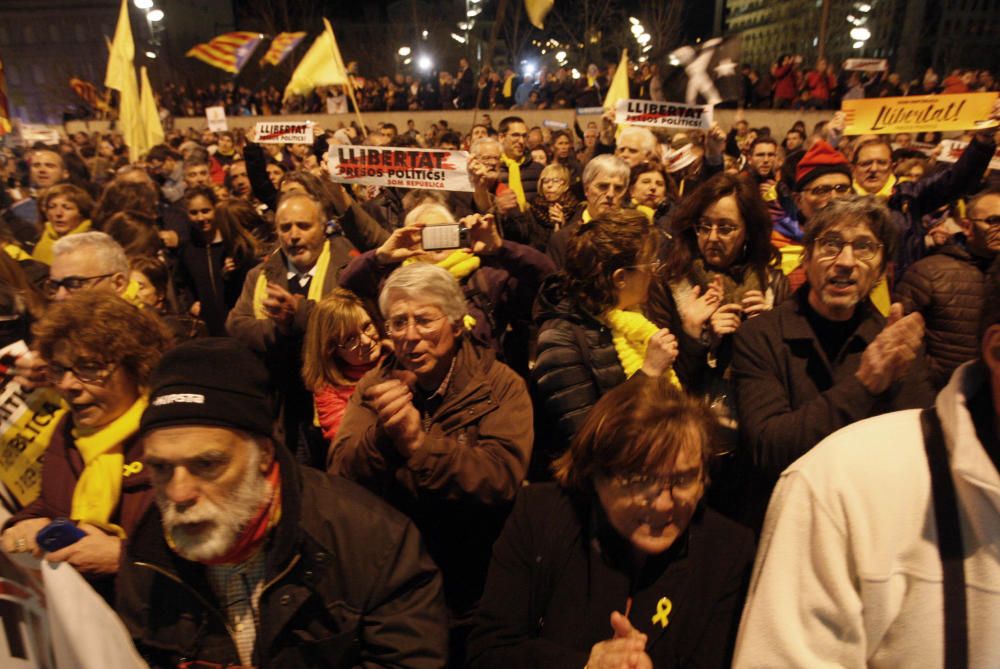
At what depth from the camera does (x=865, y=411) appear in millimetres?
2094

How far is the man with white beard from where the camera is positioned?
5.86 feet

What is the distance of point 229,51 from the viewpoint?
9.65 meters

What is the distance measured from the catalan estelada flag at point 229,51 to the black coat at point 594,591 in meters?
9.24

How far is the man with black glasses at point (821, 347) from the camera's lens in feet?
7.27

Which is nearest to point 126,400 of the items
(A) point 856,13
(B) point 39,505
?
(B) point 39,505

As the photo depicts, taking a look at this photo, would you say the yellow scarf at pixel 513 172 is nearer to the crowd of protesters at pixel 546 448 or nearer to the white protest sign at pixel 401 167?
the white protest sign at pixel 401 167

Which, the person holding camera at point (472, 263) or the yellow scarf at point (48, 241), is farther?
the yellow scarf at point (48, 241)

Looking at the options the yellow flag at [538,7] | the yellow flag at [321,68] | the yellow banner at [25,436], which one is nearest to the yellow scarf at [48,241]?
the yellow flag at [321,68]

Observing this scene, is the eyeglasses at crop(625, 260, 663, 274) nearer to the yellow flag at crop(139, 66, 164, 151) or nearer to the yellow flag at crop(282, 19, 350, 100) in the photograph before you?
the yellow flag at crop(282, 19, 350, 100)

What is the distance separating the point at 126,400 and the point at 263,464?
87 cm

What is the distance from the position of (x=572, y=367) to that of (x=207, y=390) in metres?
1.53

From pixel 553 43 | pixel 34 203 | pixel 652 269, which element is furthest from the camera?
pixel 553 43

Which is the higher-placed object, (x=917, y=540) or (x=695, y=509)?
(x=917, y=540)

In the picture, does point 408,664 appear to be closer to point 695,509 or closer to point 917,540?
point 695,509
